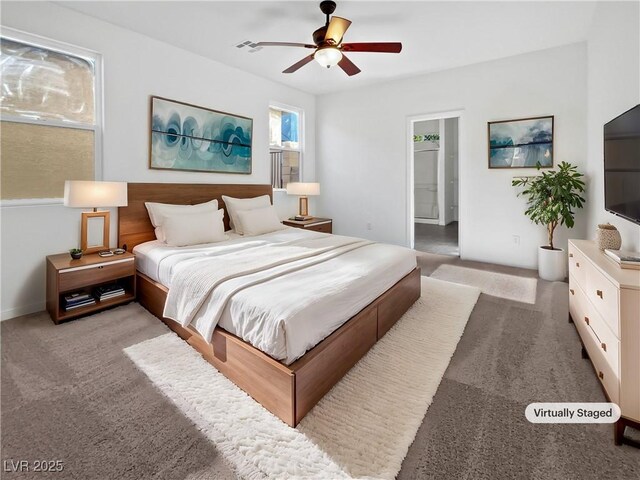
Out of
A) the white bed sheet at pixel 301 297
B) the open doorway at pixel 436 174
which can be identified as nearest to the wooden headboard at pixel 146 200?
the white bed sheet at pixel 301 297

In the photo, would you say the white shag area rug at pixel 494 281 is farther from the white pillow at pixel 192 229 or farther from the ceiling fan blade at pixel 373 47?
the white pillow at pixel 192 229

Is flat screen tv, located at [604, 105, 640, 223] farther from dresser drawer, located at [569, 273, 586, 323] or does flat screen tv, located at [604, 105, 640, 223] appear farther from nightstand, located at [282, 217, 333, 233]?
nightstand, located at [282, 217, 333, 233]

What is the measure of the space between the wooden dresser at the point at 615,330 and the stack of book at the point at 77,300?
3.67 m

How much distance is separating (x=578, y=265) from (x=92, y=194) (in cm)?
390

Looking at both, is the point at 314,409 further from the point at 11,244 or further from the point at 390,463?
the point at 11,244

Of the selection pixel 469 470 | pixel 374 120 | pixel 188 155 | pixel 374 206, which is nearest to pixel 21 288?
pixel 188 155

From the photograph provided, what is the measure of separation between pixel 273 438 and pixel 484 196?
4260mm

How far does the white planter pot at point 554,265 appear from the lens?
12.2ft

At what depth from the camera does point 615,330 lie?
1448 millimetres

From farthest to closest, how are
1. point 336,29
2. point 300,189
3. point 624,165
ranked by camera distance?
point 300,189, point 336,29, point 624,165

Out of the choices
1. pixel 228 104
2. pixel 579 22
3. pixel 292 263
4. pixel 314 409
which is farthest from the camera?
pixel 228 104

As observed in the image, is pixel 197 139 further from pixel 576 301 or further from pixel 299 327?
pixel 576 301

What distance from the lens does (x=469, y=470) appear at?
51.3 inches

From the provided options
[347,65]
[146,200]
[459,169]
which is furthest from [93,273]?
[459,169]
